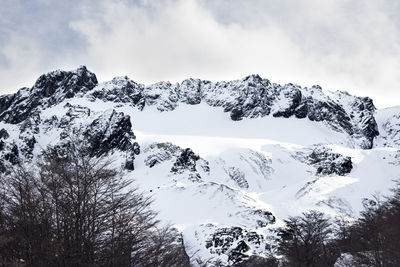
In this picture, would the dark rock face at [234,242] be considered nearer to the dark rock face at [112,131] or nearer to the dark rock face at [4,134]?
the dark rock face at [112,131]

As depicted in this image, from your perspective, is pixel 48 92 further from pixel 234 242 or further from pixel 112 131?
pixel 234 242

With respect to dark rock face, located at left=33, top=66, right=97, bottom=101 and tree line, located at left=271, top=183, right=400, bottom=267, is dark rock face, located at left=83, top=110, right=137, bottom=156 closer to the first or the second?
dark rock face, located at left=33, top=66, right=97, bottom=101

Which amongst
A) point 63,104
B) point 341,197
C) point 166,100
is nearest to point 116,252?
point 341,197

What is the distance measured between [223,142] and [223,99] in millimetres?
41855

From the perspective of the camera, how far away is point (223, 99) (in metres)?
167

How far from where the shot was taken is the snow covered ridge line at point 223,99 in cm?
15425

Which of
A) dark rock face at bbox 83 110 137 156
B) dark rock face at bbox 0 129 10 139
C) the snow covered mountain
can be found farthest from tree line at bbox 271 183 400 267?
dark rock face at bbox 0 129 10 139

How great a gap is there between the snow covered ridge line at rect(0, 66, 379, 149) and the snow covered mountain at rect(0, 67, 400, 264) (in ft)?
1.48

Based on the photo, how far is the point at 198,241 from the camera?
55.0 meters

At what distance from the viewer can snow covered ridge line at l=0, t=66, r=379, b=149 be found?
154250mm

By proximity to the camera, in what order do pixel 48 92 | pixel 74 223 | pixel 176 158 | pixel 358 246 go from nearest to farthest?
pixel 74 223
pixel 358 246
pixel 176 158
pixel 48 92

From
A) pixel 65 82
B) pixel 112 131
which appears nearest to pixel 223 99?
pixel 65 82

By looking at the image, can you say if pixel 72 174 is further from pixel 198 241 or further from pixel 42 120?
pixel 42 120

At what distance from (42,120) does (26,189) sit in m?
123
